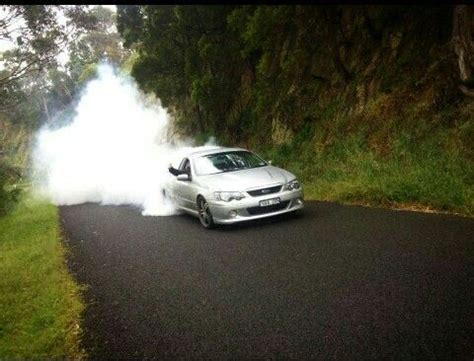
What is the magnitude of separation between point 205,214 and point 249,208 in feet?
3.93

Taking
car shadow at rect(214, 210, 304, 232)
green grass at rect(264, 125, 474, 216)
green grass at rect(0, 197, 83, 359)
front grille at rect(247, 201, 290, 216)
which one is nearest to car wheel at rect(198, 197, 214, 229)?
car shadow at rect(214, 210, 304, 232)

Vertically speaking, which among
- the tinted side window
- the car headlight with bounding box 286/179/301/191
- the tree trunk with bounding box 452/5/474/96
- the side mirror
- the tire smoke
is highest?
the tree trunk with bounding box 452/5/474/96

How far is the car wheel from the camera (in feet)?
31.3

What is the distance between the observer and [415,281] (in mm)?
5152

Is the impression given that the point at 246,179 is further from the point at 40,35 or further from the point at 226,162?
the point at 40,35

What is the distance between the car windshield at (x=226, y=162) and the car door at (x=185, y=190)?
0.32 m

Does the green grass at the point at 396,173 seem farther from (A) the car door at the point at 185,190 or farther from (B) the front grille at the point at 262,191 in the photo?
(A) the car door at the point at 185,190

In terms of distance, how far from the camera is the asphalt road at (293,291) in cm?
403

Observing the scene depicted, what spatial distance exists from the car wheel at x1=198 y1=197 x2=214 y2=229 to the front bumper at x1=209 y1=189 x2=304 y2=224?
1.03 feet

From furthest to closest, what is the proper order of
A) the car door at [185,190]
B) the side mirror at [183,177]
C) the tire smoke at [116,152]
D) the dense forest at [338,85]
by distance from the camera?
the tire smoke at [116,152] → the dense forest at [338,85] → the side mirror at [183,177] → the car door at [185,190]

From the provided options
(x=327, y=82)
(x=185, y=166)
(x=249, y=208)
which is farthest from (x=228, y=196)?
(x=327, y=82)

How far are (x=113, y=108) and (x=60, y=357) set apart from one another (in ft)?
137

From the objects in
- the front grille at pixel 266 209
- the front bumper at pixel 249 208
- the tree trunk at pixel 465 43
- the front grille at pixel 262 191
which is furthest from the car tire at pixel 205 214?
the tree trunk at pixel 465 43

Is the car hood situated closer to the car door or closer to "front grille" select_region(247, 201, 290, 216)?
"front grille" select_region(247, 201, 290, 216)
